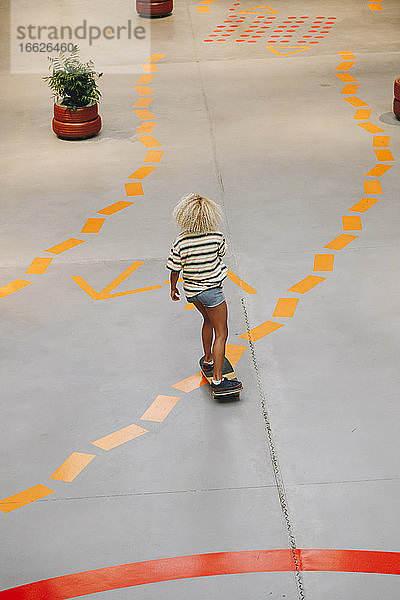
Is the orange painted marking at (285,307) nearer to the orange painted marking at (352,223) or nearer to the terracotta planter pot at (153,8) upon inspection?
the orange painted marking at (352,223)

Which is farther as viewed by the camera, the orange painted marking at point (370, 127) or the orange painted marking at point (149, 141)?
the orange painted marking at point (370, 127)

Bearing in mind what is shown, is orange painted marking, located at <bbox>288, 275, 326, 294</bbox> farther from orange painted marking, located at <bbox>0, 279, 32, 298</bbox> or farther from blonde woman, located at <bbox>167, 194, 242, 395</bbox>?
orange painted marking, located at <bbox>0, 279, 32, 298</bbox>

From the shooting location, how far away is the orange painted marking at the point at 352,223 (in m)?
7.79

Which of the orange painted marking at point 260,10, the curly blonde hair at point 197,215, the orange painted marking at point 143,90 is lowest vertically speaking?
the orange painted marking at point 260,10

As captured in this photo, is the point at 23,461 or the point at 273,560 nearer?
the point at 273,560

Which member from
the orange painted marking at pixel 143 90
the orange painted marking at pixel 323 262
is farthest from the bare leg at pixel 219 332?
the orange painted marking at pixel 143 90

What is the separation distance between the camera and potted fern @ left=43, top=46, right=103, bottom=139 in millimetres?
9984

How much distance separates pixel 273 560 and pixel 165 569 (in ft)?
1.84

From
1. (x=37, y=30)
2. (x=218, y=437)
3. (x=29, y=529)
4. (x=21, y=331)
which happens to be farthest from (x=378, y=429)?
(x=37, y=30)

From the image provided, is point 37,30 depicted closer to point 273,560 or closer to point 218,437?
point 218,437

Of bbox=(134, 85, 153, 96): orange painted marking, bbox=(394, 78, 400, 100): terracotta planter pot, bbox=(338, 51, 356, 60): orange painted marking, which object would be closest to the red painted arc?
bbox=(394, 78, 400, 100): terracotta planter pot

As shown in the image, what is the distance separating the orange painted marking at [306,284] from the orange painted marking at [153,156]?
10.9ft

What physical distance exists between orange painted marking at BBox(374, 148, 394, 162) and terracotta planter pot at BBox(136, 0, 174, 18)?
319 inches

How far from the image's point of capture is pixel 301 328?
6.25 metres
